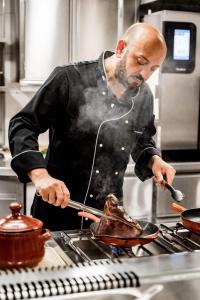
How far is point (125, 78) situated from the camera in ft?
7.82

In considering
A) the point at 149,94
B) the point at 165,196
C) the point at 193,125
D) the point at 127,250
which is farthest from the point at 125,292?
the point at 193,125

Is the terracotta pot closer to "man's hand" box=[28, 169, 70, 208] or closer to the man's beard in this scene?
"man's hand" box=[28, 169, 70, 208]

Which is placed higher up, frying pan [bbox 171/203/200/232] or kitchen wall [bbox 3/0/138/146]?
kitchen wall [bbox 3/0/138/146]

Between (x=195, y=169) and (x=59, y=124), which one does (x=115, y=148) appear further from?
(x=195, y=169)

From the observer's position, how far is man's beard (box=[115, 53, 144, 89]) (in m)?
2.32

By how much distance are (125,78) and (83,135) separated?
1.13 feet

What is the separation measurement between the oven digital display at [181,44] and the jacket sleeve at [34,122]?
6.64 ft

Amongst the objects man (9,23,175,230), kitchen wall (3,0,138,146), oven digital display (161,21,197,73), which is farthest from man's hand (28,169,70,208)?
oven digital display (161,21,197,73)

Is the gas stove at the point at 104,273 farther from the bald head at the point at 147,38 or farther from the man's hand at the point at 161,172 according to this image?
the bald head at the point at 147,38

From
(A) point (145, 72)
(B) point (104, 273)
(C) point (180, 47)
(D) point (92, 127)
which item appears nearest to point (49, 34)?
(C) point (180, 47)

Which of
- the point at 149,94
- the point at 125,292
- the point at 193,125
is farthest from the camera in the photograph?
the point at 193,125

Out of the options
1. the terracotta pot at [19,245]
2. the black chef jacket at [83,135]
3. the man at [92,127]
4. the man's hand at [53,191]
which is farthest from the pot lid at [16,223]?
the black chef jacket at [83,135]

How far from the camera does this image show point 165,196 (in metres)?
4.15

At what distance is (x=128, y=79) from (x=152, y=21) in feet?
6.92
